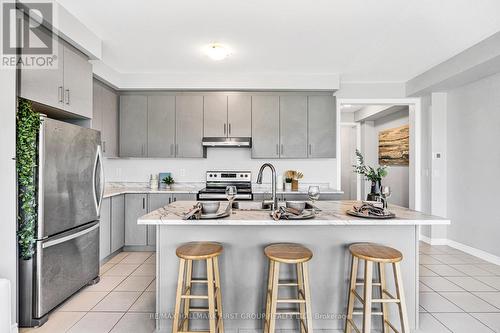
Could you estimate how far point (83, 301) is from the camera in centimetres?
263

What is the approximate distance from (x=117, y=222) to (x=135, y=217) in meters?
0.26

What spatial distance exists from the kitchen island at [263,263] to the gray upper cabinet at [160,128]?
2.34 m

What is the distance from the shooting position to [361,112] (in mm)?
6582

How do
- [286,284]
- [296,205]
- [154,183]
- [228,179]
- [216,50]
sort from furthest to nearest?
[228,179], [154,183], [216,50], [296,205], [286,284]

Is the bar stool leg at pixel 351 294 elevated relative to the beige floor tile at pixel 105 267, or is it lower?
elevated

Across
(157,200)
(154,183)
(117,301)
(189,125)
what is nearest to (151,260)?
(157,200)

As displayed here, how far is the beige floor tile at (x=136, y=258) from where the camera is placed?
3693 mm

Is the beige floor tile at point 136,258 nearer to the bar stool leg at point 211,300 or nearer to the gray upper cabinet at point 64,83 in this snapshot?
the gray upper cabinet at point 64,83

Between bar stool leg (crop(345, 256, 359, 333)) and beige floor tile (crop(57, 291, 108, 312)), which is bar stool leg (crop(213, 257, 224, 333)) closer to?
bar stool leg (crop(345, 256, 359, 333))

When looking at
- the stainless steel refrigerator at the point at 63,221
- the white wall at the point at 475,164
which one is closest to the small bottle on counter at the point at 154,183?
the stainless steel refrigerator at the point at 63,221

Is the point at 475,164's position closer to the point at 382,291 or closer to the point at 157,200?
the point at 382,291

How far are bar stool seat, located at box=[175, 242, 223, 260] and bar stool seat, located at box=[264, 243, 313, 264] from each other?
355mm

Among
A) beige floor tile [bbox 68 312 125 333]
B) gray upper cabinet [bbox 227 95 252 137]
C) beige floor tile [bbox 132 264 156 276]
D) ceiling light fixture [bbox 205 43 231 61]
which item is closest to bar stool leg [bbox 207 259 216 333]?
beige floor tile [bbox 68 312 125 333]

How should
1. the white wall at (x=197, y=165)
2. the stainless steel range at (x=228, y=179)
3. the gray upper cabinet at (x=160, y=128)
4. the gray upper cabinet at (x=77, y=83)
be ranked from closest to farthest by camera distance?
the gray upper cabinet at (x=77, y=83) → the gray upper cabinet at (x=160, y=128) → the stainless steel range at (x=228, y=179) → the white wall at (x=197, y=165)
